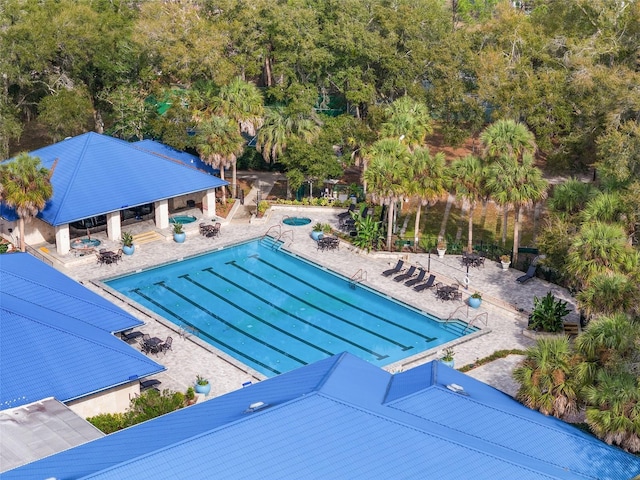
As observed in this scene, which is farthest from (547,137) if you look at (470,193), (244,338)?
(244,338)

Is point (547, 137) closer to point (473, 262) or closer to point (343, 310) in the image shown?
point (473, 262)

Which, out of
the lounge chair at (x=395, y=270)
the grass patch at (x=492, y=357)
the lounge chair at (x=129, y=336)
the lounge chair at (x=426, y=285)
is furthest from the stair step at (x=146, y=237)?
the grass patch at (x=492, y=357)

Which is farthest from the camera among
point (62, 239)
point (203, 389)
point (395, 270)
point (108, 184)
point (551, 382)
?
point (108, 184)

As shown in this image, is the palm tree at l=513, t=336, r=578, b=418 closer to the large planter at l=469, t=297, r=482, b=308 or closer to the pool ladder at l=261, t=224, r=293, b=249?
the large planter at l=469, t=297, r=482, b=308

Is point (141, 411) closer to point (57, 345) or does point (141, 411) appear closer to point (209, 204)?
point (57, 345)

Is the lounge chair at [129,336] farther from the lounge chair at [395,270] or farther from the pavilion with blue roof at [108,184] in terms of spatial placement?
the lounge chair at [395,270]

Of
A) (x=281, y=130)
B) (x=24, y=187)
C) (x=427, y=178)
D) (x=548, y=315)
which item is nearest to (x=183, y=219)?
(x=281, y=130)

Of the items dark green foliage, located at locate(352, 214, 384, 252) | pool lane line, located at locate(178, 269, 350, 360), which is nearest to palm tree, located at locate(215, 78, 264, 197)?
dark green foliage, located at locate(352, 214, 384, 252)
